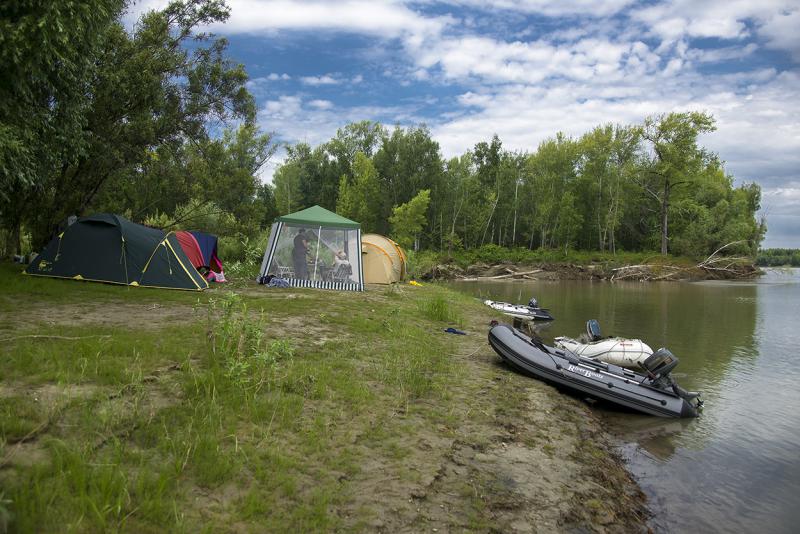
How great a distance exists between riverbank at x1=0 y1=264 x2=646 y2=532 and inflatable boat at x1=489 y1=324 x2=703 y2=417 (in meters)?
0.37

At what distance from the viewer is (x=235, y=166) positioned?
19.9 metres

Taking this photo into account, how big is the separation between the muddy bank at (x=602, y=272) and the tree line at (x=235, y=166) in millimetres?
3546

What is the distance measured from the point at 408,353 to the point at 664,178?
4915cm

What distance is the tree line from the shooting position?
8445mm

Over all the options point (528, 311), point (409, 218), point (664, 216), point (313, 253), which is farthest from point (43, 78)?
point (664, 216)

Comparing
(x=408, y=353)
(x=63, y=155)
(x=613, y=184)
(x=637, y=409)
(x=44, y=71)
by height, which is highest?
(x=613, y=184)

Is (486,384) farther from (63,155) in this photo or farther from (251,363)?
(63,155)

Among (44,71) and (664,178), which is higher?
(664,178)

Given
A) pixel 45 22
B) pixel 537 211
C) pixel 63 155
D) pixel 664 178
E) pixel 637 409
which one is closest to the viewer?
pixel 45 22

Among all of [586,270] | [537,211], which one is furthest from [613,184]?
[586,270]

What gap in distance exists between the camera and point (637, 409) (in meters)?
7.61

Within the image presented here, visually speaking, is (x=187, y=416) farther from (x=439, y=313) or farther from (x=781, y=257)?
(x=781, y=257)

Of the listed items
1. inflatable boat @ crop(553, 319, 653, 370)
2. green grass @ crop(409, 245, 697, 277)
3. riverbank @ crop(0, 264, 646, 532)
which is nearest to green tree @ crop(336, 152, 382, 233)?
green grass @ crop(409, 245, 697, 277)

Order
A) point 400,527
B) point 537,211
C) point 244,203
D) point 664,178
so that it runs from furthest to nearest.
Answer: point 537,211, point 664,178, point 244,203, point 400,527
